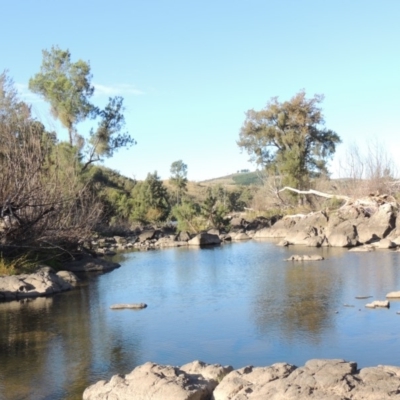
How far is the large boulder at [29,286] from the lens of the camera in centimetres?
1677

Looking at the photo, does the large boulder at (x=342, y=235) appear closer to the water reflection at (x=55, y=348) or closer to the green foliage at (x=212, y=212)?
the green foliage at (x=212, y=212)

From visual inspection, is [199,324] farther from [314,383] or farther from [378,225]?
[378,225]

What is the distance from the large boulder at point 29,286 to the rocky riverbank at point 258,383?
9.89 metres

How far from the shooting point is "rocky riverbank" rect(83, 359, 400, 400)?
5.93 meters

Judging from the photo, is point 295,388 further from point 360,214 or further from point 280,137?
point 280,137

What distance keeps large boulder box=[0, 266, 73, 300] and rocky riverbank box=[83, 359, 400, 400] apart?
989cm

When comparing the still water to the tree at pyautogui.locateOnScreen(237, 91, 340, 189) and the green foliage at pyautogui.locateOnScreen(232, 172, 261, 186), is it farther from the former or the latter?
the green foliage at pyautogui.locateOnScreen(232, 172, 261, 186)

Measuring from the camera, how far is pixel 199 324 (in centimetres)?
1245

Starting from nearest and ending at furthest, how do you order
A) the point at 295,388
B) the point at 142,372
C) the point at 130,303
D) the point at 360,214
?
1. the point at 295,388
2. the point at 142,372
3. the point at 130,303
4. the point at 360,214

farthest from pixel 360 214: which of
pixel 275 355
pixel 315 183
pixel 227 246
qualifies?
pixel 275 355

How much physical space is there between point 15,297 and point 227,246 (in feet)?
57.9

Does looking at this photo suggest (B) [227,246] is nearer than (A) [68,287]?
No

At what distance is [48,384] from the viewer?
862cm

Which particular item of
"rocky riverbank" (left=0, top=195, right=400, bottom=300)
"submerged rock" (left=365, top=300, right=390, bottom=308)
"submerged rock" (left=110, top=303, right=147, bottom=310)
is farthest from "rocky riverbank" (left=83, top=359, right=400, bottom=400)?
"rocky riverbank" (left=0, top=195, right=400, bottom=300)
